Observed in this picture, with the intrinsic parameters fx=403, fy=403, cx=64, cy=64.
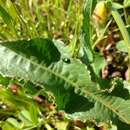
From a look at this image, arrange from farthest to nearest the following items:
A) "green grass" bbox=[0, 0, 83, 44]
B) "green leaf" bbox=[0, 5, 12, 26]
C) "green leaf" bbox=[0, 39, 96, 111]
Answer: "green grass" bbox=[0, 0, 83, 44]
"green leaf" bbox=[0, 5, 12, 26]
"green leaf" bbox=[0, 39, 96, 111]

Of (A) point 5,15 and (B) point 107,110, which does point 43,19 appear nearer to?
(A) point 5,15

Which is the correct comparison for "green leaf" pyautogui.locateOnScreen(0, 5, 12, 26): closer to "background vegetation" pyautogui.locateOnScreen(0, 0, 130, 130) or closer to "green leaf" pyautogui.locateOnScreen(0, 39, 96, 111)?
"background vegetation" pyautogui.locateOnScreen(0, 0, 130, 130)

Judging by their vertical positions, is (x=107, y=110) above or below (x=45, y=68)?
below

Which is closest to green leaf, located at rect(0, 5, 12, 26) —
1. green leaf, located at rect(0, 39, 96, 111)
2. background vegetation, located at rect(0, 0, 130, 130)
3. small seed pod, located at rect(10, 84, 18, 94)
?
background vegetation, located at rect(0, 0, 130, 130)

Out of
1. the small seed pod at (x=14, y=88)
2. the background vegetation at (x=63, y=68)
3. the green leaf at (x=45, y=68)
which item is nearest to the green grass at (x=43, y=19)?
the background vegetation at (x=63, y=68)

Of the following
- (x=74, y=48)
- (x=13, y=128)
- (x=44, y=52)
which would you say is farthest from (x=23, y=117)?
(x=44, y=52)

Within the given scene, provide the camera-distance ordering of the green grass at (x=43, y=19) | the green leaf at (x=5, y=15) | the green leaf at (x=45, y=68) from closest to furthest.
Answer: the green leaf at (x=45, y=68) → the green leaf at (x=5, y=15) → the green grass at (x=43, y=19)

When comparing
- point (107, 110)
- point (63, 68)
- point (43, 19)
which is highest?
point (43, 19)

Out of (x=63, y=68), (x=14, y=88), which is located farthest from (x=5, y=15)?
(x=63, y=68)

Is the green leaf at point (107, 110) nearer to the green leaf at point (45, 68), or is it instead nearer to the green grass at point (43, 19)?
the green leaf at point (45, 68)

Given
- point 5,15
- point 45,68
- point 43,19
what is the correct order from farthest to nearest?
point 43,19, point 5,15, point 45,68

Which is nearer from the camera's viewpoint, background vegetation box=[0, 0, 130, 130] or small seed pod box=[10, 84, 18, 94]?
background vegetation box=[0, 0, 130, 130]

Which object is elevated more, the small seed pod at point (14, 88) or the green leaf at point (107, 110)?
the small seed pod at point (14, 88)
